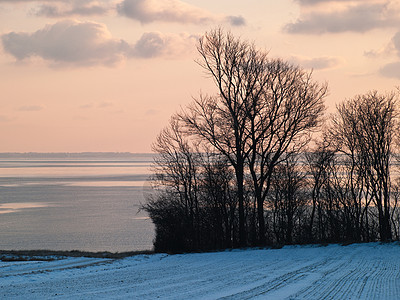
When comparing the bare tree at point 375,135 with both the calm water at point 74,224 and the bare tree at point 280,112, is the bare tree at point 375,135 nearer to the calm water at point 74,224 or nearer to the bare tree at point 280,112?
the bare tree at point 280,112

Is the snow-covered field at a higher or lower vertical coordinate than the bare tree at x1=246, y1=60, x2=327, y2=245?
lower

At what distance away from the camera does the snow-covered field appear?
40.7 ft

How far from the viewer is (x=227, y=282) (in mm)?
14336

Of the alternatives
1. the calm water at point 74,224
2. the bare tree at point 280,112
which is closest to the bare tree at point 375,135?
the bare tree at point 280,112

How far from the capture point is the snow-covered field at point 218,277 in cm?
1241

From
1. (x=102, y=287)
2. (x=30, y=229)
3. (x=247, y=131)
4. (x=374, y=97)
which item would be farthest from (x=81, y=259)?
(x=30, y=229)

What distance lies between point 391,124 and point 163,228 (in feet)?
64.0

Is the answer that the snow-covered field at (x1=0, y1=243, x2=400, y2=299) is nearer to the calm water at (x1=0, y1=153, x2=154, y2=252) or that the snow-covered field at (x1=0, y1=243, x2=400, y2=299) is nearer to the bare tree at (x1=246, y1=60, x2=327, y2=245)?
the bare tree at (x1=246, y1=60, x2=327, y2=245)

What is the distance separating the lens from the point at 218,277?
15438 millimetres

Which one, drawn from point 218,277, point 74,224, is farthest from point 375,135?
point 74,224

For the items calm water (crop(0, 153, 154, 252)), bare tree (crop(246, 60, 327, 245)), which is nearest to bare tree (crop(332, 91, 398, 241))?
bare tree (crop(246, 60, 327, 245))

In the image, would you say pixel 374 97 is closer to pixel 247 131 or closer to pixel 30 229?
pixel 247 131

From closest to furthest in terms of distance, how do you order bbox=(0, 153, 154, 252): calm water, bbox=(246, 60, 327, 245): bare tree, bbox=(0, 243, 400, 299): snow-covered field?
bbox=(0, 243, 400, 299): snow-covered field → bbox=(246, 60, 327, 245): bare tree → bbox=(0, 153, 154, 252): calm water

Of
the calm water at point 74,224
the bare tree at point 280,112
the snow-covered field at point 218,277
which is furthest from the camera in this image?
the calm water at point 74,224
